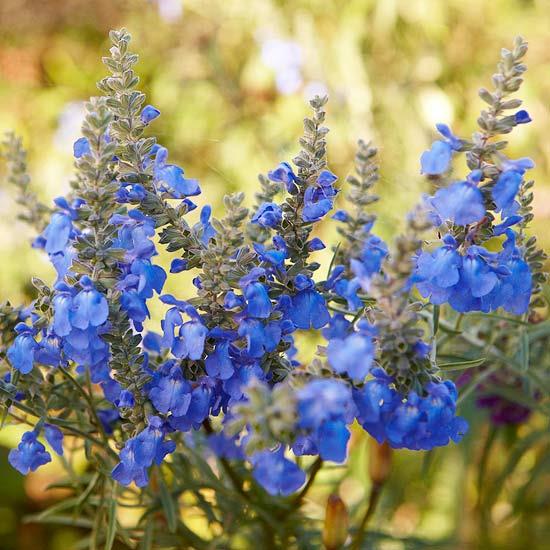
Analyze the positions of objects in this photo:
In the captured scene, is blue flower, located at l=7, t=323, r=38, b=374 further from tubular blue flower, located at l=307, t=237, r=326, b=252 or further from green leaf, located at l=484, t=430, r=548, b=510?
green leaf, located at l=484, t=430, r=548, b=510

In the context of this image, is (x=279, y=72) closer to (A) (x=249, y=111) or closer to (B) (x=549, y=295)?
(A) (x=249, y=111)

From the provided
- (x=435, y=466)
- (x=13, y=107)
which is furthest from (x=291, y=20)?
(x=435, y=466)

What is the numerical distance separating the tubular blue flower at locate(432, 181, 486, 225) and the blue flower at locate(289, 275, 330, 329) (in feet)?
0.48

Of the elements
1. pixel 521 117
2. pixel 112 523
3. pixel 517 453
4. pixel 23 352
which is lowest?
pixel 112 523

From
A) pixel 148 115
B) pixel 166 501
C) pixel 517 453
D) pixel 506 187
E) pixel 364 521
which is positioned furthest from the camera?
pixel 517 453

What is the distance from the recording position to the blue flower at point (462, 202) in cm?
67

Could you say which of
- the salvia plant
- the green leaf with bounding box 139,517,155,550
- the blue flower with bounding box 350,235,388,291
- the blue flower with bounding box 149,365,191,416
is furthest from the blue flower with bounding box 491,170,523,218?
the green leaf with bounding box 139,517,155,550

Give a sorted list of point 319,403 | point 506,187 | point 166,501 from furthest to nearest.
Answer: point 166,501 < point 506,187 < point 319,403

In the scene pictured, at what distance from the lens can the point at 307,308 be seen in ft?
2.43

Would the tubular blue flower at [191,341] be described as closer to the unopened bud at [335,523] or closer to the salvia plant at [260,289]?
the salvia plant at [260,289]

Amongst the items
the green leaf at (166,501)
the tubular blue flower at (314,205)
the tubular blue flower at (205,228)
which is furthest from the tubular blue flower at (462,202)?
the green leaf at (166,501)

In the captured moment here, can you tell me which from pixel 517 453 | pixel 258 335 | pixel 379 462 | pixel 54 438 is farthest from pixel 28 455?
pixel 517 453

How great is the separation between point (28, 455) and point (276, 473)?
11.9 inches

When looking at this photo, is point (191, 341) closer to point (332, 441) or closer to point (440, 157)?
point (332, 441)
